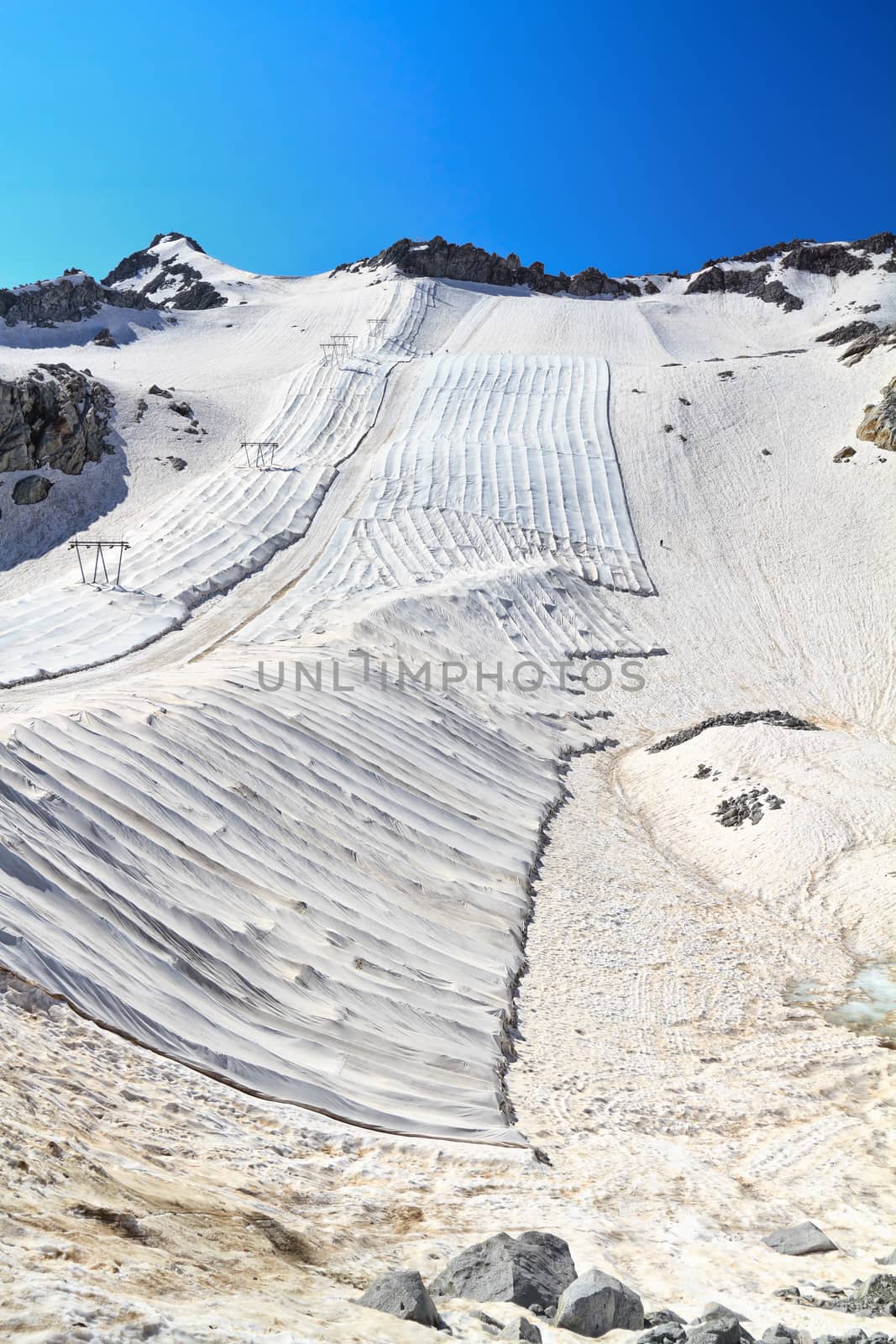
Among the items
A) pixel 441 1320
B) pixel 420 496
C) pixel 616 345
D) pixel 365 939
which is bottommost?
pixel 365 939

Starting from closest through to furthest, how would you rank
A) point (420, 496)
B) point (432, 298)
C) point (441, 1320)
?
point (441, 1320) < point (420, 496) < point (432, 298)

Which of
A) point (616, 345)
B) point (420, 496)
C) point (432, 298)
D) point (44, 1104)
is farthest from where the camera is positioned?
point (432, 298)

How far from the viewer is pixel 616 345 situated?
60.7 metres

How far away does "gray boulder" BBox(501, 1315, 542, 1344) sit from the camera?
408cm

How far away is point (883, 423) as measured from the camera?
3931 cm

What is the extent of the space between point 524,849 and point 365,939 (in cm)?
492

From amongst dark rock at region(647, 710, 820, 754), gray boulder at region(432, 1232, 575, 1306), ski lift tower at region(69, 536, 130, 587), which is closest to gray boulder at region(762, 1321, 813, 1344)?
gray boulder at region(432, 1232, 575, 1306)

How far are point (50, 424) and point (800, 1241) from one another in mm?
35162

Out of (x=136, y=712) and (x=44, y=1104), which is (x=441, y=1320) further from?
(x=136, y=712)

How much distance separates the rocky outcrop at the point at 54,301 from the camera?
5822cm

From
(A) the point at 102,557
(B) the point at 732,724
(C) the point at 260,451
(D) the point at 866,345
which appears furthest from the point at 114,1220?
(D) the point at 866,345

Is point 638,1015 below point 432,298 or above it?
below

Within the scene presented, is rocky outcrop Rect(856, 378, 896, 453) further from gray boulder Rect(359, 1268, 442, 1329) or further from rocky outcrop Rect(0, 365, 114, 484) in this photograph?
gray boulder Rect(359, 1268, 442, 1329)

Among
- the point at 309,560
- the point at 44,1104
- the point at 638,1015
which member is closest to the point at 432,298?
the point at 309,560
